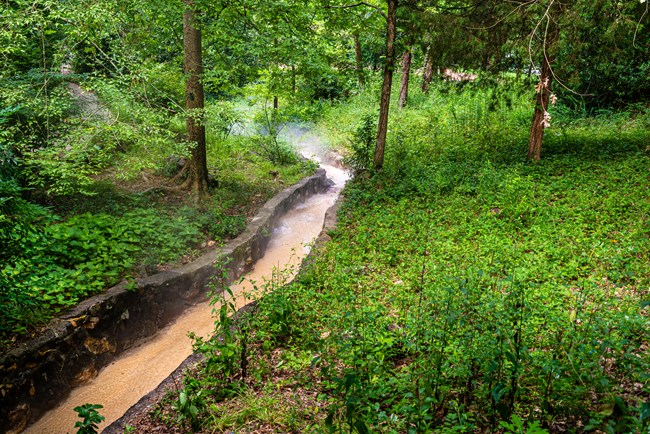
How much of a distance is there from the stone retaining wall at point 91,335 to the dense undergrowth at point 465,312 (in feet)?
5.04

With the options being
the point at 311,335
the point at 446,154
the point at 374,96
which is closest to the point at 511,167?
the point at 446,154

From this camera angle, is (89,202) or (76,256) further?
(89,202)

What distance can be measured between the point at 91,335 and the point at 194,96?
5.39 metres

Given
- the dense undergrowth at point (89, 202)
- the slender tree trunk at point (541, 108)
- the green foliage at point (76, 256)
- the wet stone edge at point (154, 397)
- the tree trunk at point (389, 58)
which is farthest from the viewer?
the tree trunk at point (389, 58)

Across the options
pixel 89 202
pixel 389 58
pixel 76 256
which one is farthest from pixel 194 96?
pixel 389 58

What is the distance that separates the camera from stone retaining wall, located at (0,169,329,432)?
14.2ft

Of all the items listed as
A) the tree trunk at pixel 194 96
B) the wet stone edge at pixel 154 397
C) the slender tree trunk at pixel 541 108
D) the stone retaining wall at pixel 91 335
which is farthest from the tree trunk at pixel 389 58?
the wet stone edge at pixel 154 397

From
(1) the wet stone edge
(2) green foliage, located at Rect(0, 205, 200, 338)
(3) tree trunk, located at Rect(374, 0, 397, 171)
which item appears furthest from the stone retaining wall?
(3) tree trunk, located at Rect(374, 0, 397, 171)

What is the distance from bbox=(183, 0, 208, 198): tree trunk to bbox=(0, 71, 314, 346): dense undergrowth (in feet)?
1.08

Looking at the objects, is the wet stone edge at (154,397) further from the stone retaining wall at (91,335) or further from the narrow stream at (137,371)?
the stone retaining wall at (91,335)

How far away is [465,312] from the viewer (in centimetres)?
364

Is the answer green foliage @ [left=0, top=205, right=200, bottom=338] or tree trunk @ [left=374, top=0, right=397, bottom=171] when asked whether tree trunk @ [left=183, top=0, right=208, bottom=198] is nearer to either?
green foliage @ [left=0, top=205, right=200, bottom=338]

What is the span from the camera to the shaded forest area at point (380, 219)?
3064mm

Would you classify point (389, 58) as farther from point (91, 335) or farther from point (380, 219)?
point (91, 335)
